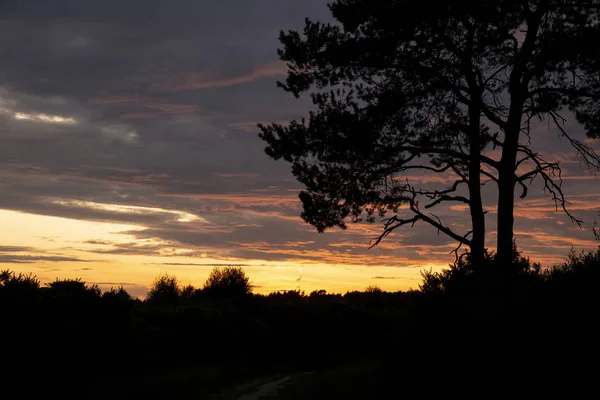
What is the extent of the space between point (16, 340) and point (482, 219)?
1509 cm

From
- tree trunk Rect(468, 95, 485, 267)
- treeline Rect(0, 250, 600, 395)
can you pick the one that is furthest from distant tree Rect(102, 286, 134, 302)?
tree trunk Rect(468, 95, 485, 267)

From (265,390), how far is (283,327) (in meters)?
8.29

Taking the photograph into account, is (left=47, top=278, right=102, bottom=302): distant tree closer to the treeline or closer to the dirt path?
the treeline

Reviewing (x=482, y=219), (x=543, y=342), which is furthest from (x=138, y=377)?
(x=482, y=219)

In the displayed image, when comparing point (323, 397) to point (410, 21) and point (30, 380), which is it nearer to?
point (30, 380)

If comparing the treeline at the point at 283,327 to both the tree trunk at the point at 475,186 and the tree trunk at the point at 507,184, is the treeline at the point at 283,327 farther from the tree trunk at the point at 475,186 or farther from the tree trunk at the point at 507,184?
the tree trunk at the point at 475,186

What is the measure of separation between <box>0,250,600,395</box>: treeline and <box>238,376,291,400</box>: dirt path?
1.27 metres

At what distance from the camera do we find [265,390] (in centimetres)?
1698

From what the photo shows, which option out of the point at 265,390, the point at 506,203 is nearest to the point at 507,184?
the point at 506,203

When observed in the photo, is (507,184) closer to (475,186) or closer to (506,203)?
(506,203)

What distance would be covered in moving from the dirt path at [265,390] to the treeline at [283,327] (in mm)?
1270

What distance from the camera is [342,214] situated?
880 inches

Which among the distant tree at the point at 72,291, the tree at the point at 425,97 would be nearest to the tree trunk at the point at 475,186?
the tree at the point at 425,97

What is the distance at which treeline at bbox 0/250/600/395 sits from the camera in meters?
10.7
